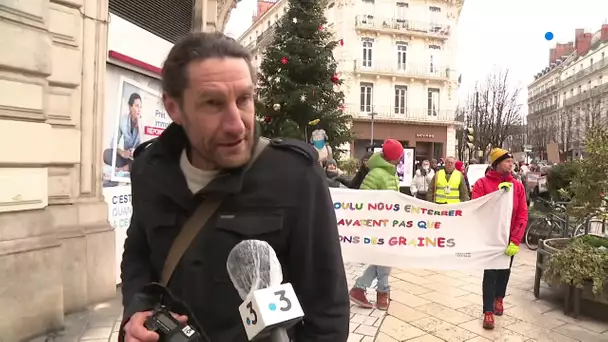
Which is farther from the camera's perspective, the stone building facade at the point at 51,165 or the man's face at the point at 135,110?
the man's face at the point at 135,110

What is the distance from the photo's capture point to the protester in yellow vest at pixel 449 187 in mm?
7652

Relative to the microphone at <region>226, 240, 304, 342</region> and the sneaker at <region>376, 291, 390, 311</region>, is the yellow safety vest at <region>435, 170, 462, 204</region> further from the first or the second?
the microphone at <region>226, 240, 304, 342</region>

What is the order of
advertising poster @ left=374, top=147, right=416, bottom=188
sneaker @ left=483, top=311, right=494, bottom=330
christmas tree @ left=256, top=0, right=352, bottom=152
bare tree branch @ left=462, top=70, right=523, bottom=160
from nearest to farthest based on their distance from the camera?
sneaker @ left=483, top=311, right=494, bottom=330, christmas tree @ left=256, top=0, right=352, bottom=152, advertising poster @ left=374, top=147, right=416, bottom=188, bare tree branch @ left=462, top=70, right=523, bottom=160

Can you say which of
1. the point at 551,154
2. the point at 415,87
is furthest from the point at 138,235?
the point at 415,87

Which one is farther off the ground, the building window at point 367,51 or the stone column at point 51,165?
the building window at point 367,51

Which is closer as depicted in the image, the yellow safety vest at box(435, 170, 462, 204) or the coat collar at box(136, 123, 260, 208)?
the coat collar at box(136, 123, 260, 208)

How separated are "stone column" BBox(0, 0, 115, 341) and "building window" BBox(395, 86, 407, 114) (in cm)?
3613

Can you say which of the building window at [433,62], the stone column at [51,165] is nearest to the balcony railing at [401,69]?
the building window at [433,62]

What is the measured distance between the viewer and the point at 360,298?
5770mm

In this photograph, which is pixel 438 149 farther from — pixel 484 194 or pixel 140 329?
pixel 140 329

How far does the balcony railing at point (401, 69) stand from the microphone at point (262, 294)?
39.0m

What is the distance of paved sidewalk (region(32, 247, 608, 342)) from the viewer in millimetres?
4754

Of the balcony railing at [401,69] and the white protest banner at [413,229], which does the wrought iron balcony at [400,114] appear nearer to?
the balcony railing at [401,69]

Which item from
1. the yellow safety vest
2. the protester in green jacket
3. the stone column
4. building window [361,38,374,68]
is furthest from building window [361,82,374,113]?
the stone column
